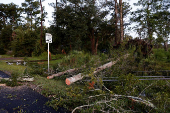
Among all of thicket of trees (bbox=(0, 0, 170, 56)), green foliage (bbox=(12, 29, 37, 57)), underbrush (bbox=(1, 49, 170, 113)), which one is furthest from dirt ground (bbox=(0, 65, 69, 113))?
green foliage (bbox=(12, 29, 37, 57))

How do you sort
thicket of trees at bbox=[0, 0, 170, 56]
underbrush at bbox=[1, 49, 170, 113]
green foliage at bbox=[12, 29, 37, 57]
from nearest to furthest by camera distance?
underbrush at bbox=[1, 49, 170, 113] < thicket of trees at bbox=[0, 0, 170, 56] < green foliage at bbox=[12, 29, 37, 57]

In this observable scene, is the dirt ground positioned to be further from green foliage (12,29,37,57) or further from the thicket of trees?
green foliage (12,29,37,57)

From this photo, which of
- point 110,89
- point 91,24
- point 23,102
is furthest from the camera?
point 91,24

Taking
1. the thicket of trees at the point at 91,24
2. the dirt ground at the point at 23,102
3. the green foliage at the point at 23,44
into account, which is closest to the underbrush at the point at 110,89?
the dirt ground at the point at 23,102

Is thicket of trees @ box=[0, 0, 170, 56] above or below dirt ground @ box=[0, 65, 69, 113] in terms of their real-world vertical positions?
above

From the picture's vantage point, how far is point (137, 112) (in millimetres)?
3268

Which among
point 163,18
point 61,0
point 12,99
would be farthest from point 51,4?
point 12,99

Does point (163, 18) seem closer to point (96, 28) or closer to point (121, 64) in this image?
point (96, 28)

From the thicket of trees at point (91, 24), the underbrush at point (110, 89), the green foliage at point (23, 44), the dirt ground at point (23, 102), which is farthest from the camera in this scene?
the green foliage at point (23, 44)

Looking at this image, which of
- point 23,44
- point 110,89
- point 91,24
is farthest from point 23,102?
point 23,44

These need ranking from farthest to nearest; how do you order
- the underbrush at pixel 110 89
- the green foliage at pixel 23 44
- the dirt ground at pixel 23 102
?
the green foliage at pixel 23 44
the underbrush at pixel 110 89
the dirt ground at pixel 23 102

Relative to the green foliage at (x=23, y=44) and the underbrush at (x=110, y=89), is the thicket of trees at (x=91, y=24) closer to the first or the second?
the green foliage at (x=23, y=44)

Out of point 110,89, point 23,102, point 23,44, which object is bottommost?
point 110,89

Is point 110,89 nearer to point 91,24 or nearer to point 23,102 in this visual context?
point 23,102
